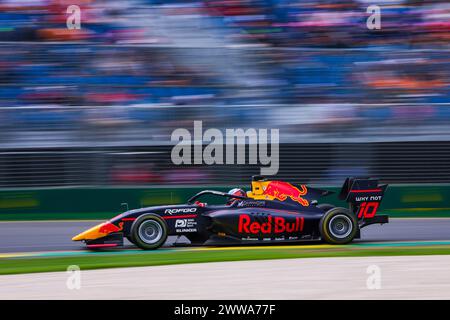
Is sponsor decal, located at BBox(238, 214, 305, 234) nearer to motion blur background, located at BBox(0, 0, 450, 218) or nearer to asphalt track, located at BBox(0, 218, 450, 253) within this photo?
asphalt track, located at BBox(0, 218, 450, 253)

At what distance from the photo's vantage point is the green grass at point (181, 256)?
29.1 ft

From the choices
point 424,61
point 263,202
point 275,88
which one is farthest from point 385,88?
point 263,202

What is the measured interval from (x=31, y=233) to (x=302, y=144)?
4.67 metres

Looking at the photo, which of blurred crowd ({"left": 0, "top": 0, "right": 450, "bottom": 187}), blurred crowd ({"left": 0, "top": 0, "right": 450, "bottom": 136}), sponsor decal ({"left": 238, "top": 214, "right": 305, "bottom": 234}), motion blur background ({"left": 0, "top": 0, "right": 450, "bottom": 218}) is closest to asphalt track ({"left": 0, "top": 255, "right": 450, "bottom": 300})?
sponsor decal ({"left": 238, "top": 214, "right": 305, "bottom": 234})

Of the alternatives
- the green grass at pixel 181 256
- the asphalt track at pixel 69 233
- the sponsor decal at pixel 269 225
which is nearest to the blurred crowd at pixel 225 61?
the asphalt track at pixel 69 233

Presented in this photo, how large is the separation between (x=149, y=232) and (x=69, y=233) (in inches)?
87.2

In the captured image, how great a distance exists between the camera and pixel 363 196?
1035 cm

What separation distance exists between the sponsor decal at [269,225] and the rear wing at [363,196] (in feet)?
2.52

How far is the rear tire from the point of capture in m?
10.0

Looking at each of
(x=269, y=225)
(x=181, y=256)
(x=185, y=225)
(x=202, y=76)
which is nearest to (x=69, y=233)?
(x=185, y=225)

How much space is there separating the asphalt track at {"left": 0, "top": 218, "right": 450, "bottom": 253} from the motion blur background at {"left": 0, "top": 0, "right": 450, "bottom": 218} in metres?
0.87

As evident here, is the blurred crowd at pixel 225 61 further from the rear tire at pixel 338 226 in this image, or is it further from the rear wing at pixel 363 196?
the rear tire at pixel 338 226

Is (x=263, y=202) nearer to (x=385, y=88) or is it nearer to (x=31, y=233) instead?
(x=31, y=233)

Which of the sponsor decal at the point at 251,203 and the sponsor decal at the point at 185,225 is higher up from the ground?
the sponsor decal at the point at 251,203
